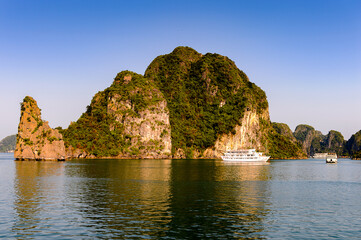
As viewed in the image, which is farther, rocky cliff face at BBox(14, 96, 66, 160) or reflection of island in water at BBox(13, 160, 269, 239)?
rocky cliff face at BBox(14, 96, 66, 160)

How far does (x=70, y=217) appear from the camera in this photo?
34.2 m

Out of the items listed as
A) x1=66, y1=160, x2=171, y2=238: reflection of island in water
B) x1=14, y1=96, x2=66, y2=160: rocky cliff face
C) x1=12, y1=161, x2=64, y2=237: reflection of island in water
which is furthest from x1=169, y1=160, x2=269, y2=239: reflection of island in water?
x1=14, y1=96, x2=66, y2=160: rocky cliff face

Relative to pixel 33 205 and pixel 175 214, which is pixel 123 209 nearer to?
pixel 175 214

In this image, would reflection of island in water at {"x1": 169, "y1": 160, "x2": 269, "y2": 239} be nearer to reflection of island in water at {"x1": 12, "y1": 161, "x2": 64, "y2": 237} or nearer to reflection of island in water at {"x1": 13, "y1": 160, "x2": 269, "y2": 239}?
reflection of island in water at {"x1": 13, "y1": 160, "x2": 269, "y2": 239}

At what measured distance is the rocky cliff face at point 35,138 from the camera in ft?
509

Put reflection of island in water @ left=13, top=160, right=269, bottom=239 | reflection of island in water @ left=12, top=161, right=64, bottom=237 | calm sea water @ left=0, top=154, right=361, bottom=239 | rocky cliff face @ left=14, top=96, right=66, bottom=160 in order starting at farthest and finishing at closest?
rocky cliff face @ left=14, top=96, right=66, bottom=160 → reflection of island in water @ left=12, top=161, right=64, bottom=237 → reflection of island in water @ left=13, top=160, right=269, bottom=239 → calm sea water @ left=0, top=154, right=361, bottom=239

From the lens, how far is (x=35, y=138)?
15488 centimetres

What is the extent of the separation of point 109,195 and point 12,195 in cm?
1406

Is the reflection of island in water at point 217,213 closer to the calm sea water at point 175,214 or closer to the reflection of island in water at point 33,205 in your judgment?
the calm sea water at point 175,214

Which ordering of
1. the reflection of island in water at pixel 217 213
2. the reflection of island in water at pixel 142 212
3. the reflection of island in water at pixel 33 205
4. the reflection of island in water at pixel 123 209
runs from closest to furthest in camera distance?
the reflection of island in water at pixel 217 213 < the reflection of island in water at pixel 142 212 < the reflection of island in water at pixel 123 209 < the reflection of island in water at pixel 33 205

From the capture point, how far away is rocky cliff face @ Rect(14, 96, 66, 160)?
155 metres

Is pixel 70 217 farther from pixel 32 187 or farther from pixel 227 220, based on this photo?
pixel 32 187

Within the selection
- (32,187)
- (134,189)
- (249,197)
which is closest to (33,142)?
(32,187)

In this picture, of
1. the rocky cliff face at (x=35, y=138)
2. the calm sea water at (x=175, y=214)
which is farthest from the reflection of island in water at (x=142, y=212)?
the rocky cliff face at (x=35, y=138)
